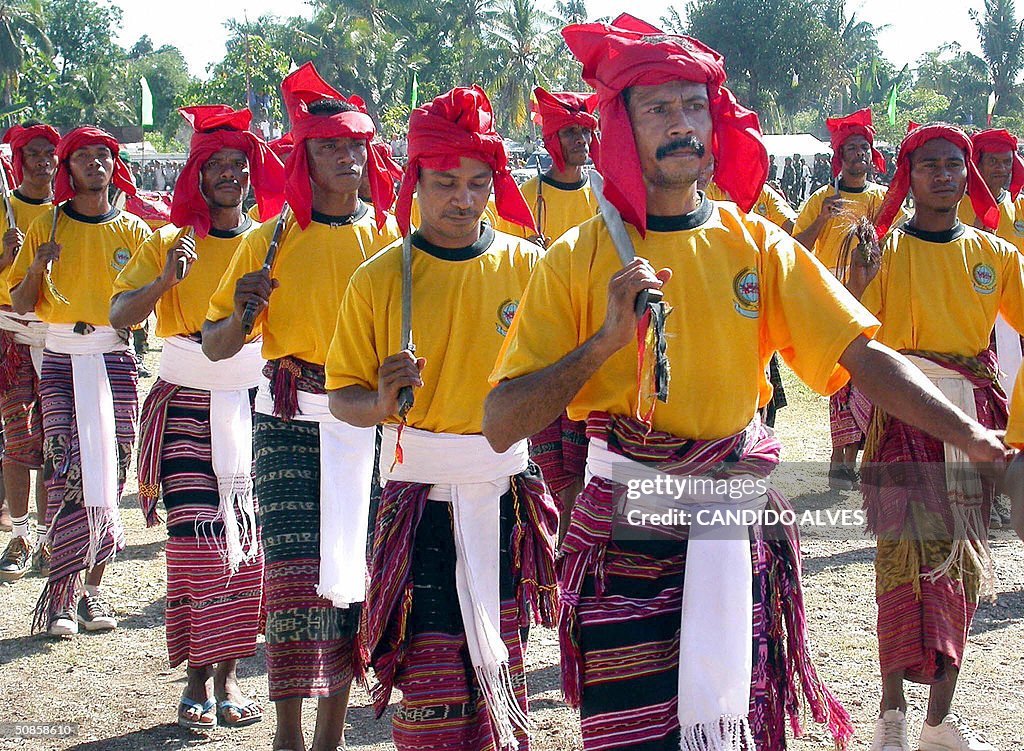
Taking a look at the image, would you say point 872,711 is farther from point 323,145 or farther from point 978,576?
point 323,145

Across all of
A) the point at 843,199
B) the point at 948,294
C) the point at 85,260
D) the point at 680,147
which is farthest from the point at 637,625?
the point at 843,199

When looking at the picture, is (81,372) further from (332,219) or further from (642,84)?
(642,84)

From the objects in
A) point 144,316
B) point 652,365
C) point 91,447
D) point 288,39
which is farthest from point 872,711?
point 288,39

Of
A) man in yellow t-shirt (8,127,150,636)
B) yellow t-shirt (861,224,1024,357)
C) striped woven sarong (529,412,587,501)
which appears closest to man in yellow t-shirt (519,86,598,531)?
striped woven sarong (529,412,587,501)

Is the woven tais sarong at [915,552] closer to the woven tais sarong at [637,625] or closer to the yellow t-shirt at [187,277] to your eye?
the woven tais sarong at [637,625]

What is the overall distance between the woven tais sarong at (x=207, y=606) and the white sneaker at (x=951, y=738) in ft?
9.05

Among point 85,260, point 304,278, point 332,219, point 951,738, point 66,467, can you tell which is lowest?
point 951,738

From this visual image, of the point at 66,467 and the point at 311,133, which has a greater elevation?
the point at 311,133

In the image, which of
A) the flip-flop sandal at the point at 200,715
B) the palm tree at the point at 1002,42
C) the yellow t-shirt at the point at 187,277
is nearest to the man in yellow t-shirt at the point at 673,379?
the flip-flop sandal at the point at 200,715

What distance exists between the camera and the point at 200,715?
18.0 feet

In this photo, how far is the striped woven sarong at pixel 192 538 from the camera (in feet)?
18.6

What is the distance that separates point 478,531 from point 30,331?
15.1 ft

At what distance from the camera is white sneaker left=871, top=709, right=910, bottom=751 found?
4898 mm

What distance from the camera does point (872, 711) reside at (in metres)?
5.46
